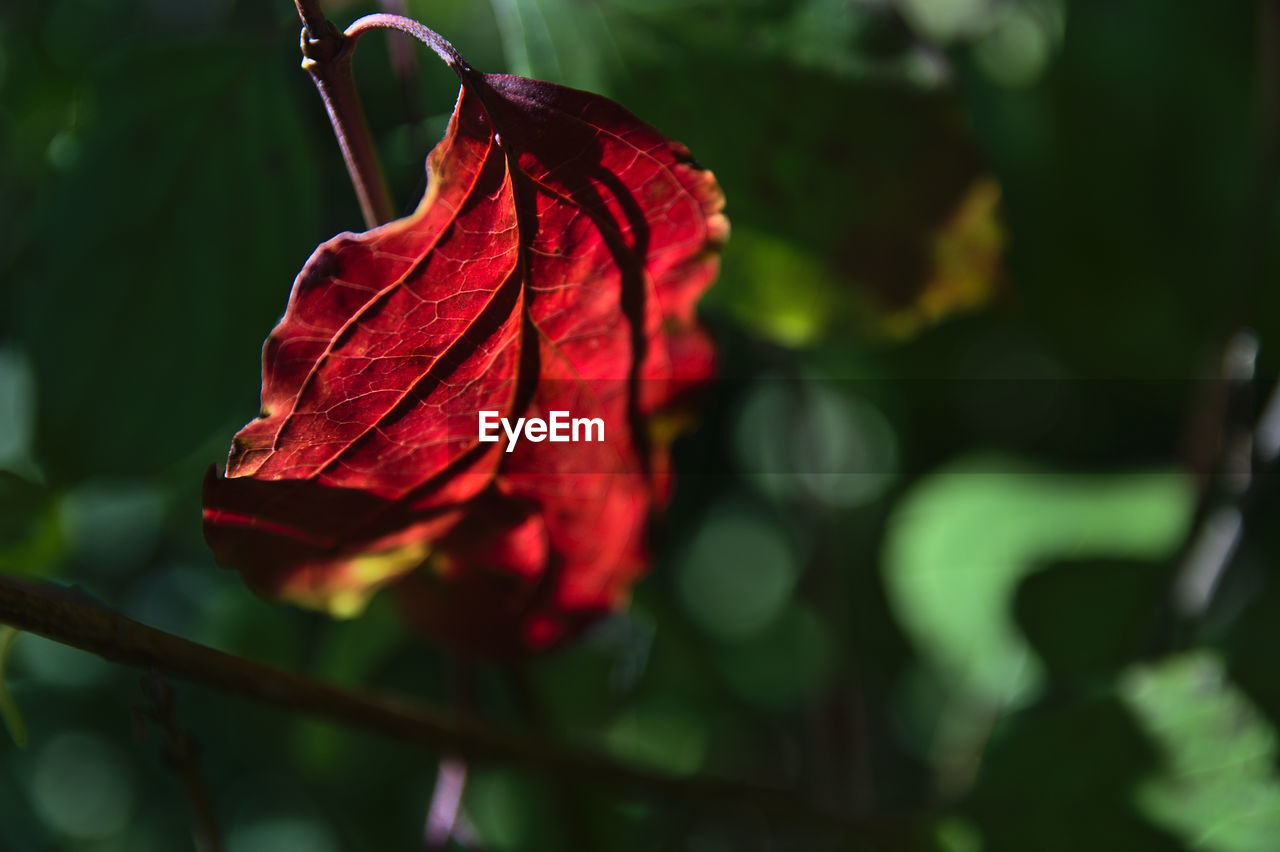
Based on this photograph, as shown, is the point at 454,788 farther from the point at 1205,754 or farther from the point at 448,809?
the point at 1205,754

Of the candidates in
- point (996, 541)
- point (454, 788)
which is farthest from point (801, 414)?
point (454, 788)

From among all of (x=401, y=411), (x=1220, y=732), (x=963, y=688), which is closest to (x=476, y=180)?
(x=401, y=411)

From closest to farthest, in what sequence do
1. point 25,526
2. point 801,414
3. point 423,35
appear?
point 423,35, point 25,526, point 801,414

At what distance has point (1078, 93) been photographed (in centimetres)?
49

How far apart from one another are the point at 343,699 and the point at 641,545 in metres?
0.11

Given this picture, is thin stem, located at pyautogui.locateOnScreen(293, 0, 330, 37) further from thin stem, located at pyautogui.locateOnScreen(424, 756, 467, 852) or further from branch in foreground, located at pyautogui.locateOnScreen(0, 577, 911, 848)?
thin stem, located at pyautogui.locateOnScreen(424, 756, 467, 852)

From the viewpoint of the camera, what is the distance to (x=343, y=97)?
23cm

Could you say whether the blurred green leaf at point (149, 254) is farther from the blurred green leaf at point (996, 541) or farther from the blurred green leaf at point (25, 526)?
the blurred green leaf at point (996, 541)

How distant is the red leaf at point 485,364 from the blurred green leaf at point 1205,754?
0.21m

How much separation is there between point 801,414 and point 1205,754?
23 centimetres

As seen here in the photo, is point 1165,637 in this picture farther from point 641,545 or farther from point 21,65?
point 21,65

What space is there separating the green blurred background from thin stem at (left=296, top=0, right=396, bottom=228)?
0.09 meters

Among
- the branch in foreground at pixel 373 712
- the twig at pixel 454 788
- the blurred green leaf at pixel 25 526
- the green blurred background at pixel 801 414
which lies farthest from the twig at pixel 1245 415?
the blurred green leaf at pixel 25 526

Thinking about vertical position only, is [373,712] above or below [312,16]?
below
